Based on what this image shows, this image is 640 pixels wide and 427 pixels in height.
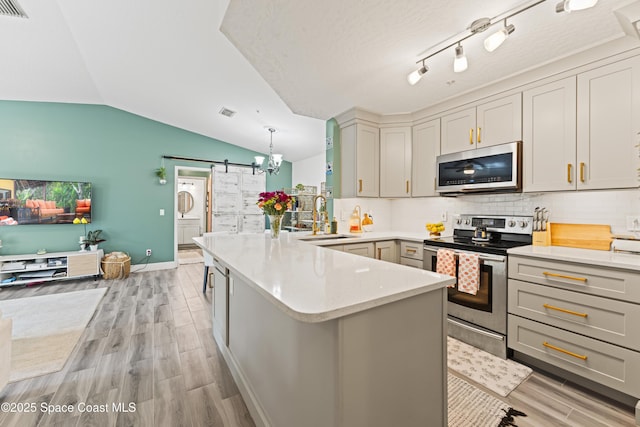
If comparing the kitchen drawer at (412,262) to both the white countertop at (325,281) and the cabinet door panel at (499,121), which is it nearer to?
the cabinet door panel at (499,121)

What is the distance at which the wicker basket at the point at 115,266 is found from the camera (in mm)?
4609

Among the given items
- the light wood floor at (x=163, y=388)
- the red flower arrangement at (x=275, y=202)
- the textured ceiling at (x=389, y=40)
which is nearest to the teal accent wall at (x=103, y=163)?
the light wood floor at (x=163, y=388)

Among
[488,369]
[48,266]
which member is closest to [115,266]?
[48,266]

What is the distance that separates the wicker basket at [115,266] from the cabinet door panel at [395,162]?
181 inches

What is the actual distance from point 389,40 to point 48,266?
19.2 feet

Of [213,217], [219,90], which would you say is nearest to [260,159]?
[219,90]

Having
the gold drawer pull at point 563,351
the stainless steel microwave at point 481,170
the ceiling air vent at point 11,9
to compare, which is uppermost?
the ceiling air vent at point 11,9

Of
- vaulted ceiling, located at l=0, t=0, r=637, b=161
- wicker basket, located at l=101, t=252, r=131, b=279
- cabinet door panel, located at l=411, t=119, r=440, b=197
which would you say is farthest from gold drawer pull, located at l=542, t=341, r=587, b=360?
wicker basket, located at l=101, t=252, r=131, b=279

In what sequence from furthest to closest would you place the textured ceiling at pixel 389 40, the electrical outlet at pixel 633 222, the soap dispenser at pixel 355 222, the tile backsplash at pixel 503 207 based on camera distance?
1. the soap dispenser at pixel 355 222
2. the tile backsplash at pixel 503 207
3. the electrical outlet at pixel 633 222
4. the textured ceiling at pixel 389 40

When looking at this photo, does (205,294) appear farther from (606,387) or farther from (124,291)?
(606,387)

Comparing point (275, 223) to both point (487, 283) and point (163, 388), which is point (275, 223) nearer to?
point (163, 388)

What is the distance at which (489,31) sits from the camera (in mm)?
1875

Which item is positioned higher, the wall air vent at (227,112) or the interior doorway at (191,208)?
the wall air vent at (227,112)

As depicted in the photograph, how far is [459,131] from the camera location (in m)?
2.84
